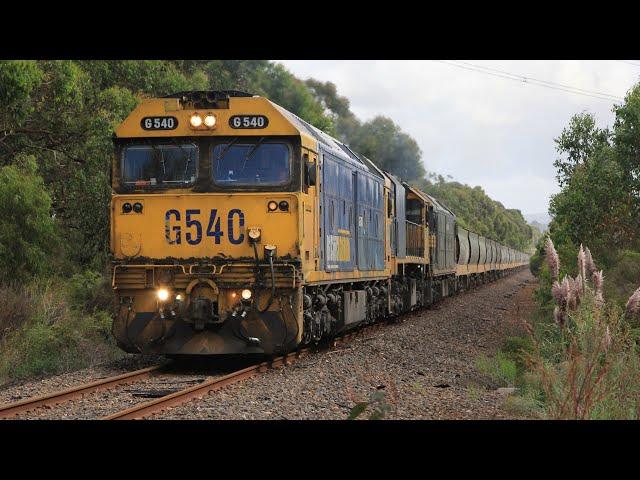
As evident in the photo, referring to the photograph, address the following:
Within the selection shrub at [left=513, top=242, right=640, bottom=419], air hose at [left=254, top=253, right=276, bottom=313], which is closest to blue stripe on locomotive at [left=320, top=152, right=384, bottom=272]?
air hose at [left=254, top=253, right=276, bottom=313]

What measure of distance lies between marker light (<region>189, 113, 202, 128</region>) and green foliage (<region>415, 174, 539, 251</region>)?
60.4 meters

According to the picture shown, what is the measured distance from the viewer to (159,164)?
1211cm

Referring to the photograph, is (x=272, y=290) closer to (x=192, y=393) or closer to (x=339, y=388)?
(x=339, y=388)

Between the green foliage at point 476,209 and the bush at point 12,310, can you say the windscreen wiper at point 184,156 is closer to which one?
the bush at point 12,310

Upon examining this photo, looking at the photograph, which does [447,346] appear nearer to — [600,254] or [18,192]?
[600,254]

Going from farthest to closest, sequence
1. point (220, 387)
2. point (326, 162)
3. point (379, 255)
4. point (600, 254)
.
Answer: point (600, 254) → point (379, 255) → point (326, 162) → point (220, 387)

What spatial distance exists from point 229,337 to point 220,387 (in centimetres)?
149

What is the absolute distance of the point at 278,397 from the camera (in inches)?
381

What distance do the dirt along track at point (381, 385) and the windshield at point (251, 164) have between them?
2542 mm

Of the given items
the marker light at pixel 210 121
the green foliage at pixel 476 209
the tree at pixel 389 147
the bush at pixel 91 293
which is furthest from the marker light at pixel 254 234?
the green foliage at pixel 476 209

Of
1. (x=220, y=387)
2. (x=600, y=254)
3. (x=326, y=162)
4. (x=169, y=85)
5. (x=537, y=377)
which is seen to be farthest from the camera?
(x=169, y=85)

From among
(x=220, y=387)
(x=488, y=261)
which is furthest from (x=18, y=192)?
(x=488, y=261)

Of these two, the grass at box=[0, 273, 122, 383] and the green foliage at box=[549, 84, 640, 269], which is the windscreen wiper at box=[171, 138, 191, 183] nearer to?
the grass at box=[0, 273, 122, 383]

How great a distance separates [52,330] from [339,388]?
7.57 meters
